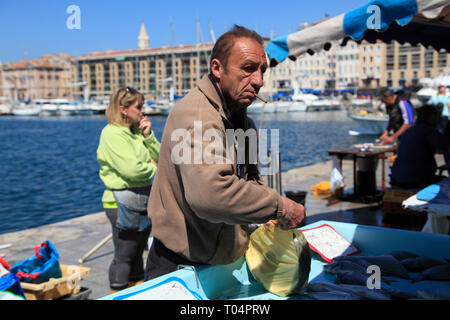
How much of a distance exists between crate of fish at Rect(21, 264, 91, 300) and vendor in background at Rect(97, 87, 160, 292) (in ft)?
1.71

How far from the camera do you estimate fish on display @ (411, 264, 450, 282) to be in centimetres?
246

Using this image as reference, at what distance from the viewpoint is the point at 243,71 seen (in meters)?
1.81

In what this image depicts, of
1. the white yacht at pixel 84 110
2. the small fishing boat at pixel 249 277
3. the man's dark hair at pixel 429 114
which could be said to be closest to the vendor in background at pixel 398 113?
the man's dark hair at pixel 429 114

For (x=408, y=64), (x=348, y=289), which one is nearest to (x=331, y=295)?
(x=348, y=289)

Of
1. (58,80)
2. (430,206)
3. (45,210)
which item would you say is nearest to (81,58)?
(58,80)

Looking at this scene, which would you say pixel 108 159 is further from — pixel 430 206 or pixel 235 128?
pixel 430 206

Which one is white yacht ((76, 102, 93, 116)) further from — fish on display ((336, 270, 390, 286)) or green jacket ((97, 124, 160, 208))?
fish on display ((336, 270, 390, 286))

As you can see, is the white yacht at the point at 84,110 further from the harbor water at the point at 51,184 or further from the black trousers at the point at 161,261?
the black trousers at the point at 161,261

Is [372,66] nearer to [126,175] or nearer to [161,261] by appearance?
[126,175]

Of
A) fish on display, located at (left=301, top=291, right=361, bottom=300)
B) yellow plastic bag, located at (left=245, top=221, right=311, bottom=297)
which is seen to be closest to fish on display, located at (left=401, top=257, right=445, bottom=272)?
fish on display, located at (left=301, top=291, right=361, bottom=300)

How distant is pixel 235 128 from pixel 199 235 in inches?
19.3

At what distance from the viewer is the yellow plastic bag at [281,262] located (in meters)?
2.13

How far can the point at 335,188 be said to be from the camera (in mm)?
8156

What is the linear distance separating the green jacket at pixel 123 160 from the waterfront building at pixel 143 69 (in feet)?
438
